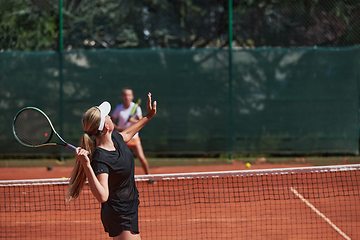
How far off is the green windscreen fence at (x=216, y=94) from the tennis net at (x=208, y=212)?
224 cm

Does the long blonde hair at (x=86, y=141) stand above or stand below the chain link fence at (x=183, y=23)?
below

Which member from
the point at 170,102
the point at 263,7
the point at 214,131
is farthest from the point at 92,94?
the point at 263,7

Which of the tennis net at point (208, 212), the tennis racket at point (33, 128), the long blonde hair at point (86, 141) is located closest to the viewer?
the long blonde hair at point (86, 141)

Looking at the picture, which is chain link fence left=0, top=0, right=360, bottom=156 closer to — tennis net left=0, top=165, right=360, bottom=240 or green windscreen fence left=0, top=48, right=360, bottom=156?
green windscreen fence left=0, top=48, right=360, bottom=156

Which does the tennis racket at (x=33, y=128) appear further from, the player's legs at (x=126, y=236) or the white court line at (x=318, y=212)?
the white court line at (x=318, y=212)

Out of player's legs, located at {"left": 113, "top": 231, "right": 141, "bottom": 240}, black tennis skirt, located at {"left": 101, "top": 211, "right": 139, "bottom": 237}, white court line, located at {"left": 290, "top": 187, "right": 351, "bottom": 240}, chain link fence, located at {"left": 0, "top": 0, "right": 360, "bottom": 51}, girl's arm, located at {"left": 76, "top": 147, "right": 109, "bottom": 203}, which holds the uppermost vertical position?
chain link fence, located at {"left": 0, "top": 0, "right": 360, "bottom": 51}

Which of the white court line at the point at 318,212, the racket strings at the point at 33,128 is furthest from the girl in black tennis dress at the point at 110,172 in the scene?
the white court line at the point at 318,212

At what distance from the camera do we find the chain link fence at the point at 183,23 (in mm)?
8977

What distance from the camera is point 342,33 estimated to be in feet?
29.5

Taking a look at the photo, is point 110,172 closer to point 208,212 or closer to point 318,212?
point 208,212

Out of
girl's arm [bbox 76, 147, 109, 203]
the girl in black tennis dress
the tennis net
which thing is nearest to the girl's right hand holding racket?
girl's arm [bbox 76, 147, 109, 203]

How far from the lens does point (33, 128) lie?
3361 mm

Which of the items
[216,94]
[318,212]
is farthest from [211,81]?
[318,212]

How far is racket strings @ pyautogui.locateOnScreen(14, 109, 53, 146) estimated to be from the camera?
3.12 meters
